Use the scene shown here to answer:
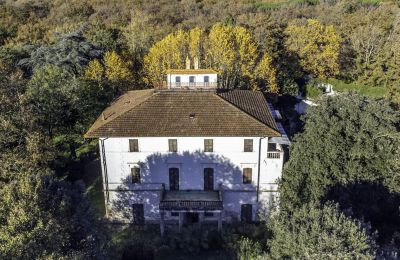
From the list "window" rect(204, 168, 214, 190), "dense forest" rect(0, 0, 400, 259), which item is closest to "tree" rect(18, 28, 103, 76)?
"dense forest" rect(0, 0, 400, 259)

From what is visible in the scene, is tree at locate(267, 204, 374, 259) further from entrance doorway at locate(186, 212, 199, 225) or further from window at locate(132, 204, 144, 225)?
window at locate(132, 204, 144, 225)

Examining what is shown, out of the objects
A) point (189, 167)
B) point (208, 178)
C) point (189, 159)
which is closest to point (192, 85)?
point (189, 159)

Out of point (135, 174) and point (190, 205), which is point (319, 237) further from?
point (135, 174)

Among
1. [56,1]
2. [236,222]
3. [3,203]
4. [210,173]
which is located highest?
[56,1]

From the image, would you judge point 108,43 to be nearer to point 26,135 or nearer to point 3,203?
point 26,135

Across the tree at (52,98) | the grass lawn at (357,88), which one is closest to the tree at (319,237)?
the tree at (52,98)

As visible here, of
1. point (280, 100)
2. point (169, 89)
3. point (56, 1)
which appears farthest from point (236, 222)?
point (56, 1)
